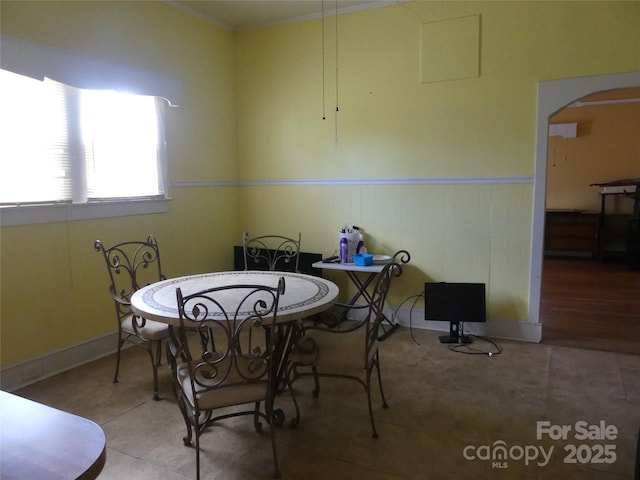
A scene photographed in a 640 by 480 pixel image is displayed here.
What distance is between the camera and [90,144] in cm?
338

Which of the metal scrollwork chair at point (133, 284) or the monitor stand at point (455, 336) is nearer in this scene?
the metal scrollwork chair at point (133, 284)

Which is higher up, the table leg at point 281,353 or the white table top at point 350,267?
the white table top at point 350,267

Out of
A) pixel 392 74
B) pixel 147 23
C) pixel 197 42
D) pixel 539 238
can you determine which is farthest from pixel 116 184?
pixel 539 238

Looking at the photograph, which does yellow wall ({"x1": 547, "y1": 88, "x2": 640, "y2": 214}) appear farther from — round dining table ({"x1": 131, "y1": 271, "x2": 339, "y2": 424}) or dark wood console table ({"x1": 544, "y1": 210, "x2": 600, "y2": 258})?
round dining table ({"x1": 131, "y1": 271, "x2": 339, "y2": 424})

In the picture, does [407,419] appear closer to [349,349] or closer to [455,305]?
[349,349]

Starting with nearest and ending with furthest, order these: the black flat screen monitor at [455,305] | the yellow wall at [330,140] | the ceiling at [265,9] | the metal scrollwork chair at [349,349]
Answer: the metal scrollwork chair at [349,349]
the yellow wall at [330,140]
the black flat screen monitor at [455,305]
the ceiling at [265,9]

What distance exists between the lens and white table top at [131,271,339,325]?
6.86 ft

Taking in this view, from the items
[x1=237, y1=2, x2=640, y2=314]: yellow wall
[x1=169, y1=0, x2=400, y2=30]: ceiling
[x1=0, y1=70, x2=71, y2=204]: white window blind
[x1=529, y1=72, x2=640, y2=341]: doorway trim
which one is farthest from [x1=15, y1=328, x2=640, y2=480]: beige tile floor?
[x1=169, y1=0, x2=400, y2=30]: ceiling

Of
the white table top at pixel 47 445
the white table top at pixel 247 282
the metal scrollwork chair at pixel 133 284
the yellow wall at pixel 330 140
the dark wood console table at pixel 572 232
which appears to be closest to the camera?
the white table top at pixel 47 445

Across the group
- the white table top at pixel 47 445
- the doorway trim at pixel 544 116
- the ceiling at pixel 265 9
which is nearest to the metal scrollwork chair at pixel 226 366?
the white table top at pixel 47 445

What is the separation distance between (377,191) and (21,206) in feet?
8.92

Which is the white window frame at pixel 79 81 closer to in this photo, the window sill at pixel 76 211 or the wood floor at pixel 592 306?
the window sill at pixel 76 211

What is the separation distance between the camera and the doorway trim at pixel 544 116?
3.31 m

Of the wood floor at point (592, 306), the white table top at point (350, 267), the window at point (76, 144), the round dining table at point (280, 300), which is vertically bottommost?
the wood floor at point (592, 306)
